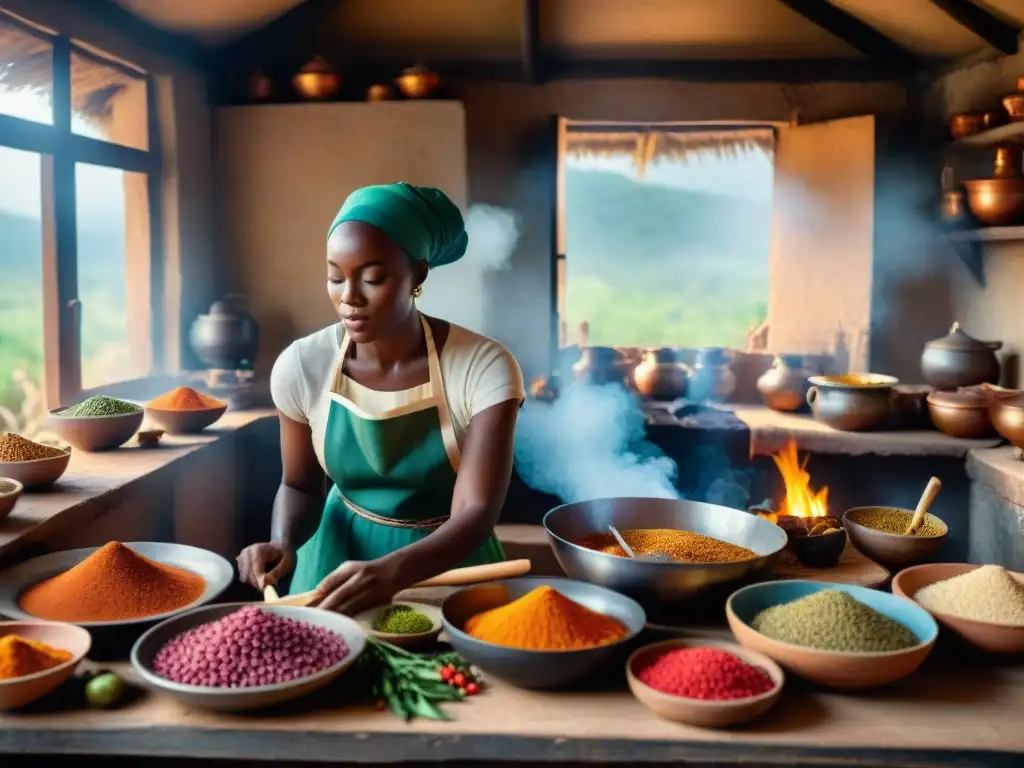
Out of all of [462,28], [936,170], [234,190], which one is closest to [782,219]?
[936,170]

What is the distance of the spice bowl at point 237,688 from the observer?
4.63ft

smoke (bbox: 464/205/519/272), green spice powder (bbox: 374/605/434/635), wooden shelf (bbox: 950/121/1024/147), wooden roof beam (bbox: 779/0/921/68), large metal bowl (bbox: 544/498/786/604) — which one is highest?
wooden roof beam (bbox: 779/0/921/68)

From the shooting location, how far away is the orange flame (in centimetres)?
349

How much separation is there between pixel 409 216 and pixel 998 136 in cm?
346

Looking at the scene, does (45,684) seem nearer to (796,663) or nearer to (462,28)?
(796,663)

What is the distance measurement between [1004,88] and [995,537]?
217cm

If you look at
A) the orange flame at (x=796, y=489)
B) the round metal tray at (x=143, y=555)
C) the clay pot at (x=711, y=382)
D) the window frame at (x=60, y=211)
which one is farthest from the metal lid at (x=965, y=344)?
the window frame at (x=60, y=211)

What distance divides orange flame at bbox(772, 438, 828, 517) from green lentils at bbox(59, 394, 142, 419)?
2270 mm

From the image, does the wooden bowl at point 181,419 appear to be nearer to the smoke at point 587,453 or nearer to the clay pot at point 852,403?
the smoke at point 587,453

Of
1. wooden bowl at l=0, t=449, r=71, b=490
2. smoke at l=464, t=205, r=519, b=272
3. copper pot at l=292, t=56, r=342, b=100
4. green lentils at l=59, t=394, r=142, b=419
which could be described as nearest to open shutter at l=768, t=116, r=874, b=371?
smoke at l=464, t=205, r=519, b=272

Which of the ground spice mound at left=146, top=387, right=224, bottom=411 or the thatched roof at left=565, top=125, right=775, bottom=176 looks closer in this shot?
the ground spice mound at left=146, top=387, right=224, bottom=411

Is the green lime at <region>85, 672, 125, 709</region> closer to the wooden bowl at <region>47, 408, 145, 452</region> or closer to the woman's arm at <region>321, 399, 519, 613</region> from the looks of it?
the woman's arm at <region>321, 399, 519, 613</region>

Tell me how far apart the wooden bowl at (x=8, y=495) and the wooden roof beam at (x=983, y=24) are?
4318mm

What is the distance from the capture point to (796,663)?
4.97ft
